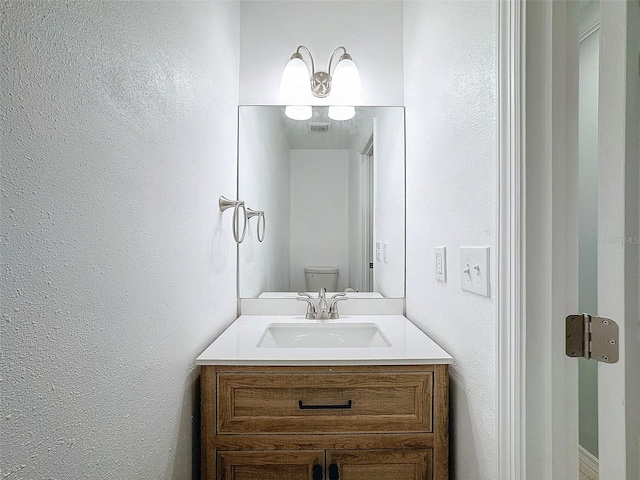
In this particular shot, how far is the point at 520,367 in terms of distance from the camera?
2.37ft

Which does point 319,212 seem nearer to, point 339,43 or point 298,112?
point 298,112

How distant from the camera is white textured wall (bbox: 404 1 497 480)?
85 centimetres

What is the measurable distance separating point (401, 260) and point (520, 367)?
0.90 m

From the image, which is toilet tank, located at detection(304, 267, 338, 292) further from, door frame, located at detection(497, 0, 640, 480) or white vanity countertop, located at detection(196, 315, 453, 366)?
door frame, located at detection(497, 0, 640, 480)

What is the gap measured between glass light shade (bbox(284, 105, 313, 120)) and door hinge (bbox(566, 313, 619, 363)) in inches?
51.8

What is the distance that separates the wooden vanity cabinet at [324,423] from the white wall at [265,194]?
666 millimetres

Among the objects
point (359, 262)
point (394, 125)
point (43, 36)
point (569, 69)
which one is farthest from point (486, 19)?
point (359, 262)

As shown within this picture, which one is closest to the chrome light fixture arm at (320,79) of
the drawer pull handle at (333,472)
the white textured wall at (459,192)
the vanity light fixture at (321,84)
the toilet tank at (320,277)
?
the vanity light fixture at (321,84)

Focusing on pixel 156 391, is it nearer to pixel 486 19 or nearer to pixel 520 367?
pixel 520 367

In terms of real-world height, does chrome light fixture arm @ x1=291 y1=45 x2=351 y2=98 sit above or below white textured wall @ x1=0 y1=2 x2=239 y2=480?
above

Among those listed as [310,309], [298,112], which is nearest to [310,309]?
[310,309]

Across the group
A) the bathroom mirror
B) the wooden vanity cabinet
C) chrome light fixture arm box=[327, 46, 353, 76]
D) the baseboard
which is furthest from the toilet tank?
the baseboard

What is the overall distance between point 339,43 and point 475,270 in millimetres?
1278

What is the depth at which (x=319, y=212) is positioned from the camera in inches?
65.4
